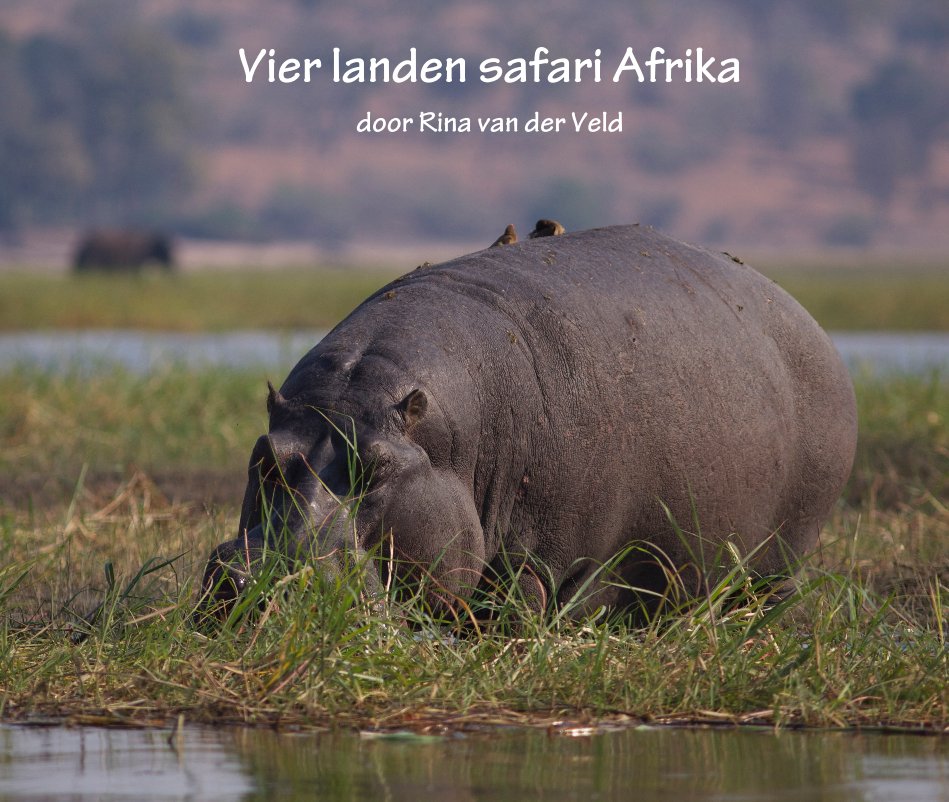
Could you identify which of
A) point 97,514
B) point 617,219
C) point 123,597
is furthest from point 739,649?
point 617,219

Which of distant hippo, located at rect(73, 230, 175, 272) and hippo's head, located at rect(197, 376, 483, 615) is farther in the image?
distant hippo, located at rect(73, 230, 175, 272)

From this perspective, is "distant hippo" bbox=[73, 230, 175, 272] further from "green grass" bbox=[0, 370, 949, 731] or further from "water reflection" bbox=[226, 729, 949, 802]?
"water reflection" bbox=[226, 729, 949, 802]

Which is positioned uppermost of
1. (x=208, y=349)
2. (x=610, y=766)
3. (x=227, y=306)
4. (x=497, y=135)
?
(x=497, y=135)

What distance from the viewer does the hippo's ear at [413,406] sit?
4.46m

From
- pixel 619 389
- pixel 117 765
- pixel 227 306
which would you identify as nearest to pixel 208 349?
pixel 227 306

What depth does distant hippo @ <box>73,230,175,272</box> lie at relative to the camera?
48.3 metres

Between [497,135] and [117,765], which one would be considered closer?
[117,765]

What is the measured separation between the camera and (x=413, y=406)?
4477 mm

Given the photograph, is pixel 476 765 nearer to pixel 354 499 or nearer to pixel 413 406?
pixel 354 499

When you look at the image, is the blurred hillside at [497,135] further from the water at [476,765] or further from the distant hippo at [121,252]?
the water at [476,765]

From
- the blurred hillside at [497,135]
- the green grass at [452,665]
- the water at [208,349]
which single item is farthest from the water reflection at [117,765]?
the blurred hillside at [497,135]

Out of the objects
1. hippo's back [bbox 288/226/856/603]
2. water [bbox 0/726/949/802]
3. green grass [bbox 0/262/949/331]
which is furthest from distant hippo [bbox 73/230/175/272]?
water [bbox 0/726/949/802]

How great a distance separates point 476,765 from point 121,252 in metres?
46.9

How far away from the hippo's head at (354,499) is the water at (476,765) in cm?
53
